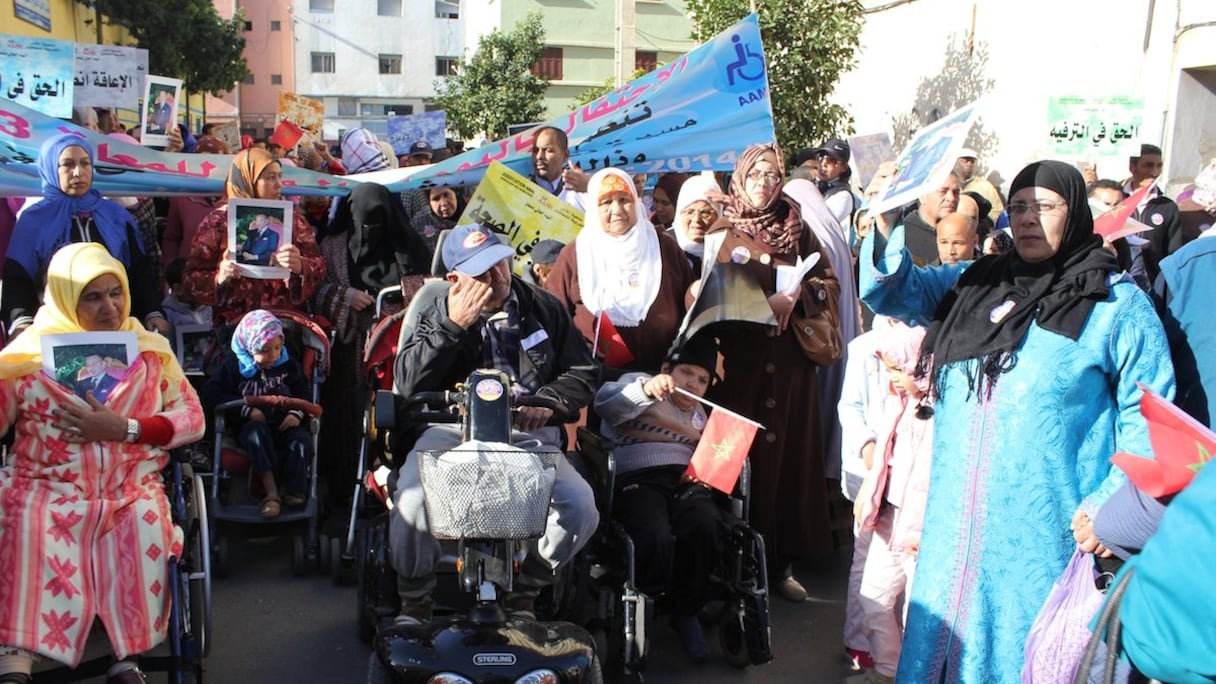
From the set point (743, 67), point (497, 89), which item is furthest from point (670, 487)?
point (497, 89)

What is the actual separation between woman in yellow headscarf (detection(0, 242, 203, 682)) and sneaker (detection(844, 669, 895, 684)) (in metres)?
2.66

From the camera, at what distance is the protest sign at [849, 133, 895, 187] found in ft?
19.4

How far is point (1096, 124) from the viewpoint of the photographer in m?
8.91

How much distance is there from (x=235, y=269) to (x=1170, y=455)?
4.67 metres

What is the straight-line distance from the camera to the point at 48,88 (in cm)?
868

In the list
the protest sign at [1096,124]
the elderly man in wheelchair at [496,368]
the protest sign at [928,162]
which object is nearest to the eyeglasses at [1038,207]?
the protest sign at [928,162]

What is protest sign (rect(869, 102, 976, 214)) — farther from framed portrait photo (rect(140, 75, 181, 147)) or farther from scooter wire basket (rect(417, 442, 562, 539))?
framed portrait photo (rect(140, 75, 181, 147))

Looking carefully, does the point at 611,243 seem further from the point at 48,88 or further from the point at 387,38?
the point at 387,38

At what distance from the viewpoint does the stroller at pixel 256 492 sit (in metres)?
5.36

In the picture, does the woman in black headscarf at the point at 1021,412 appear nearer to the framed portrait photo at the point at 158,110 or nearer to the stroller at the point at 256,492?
the stroller at the point at 256,492

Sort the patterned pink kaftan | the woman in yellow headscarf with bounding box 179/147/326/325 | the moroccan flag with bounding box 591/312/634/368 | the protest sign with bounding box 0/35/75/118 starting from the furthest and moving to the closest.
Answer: the protest sign with bounding box 0/35/75/118 < the woman in yellow headscarf with bounding box 179/147/326/325 < the moroccan flag with bounding box 591/312/634/368 < the patterned pink kaftan

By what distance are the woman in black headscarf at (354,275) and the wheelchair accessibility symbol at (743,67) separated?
2541 millimetres

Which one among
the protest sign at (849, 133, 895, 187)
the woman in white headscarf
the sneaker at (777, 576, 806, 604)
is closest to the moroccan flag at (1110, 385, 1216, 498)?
the woman in white headscarf

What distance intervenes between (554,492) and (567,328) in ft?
3.02
